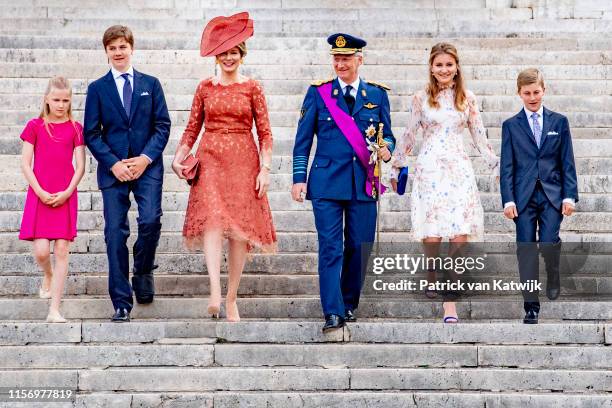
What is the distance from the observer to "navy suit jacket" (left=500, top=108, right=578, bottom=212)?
9328mm

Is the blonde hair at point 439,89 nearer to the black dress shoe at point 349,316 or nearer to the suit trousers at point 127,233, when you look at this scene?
the black dress shoe at point 349,316

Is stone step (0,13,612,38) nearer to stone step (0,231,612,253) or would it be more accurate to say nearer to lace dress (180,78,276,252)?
stone step (0,231,612,253)

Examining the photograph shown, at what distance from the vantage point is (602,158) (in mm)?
11945

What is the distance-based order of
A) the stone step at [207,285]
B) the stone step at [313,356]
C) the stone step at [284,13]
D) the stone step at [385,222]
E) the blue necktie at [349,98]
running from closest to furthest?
the stone step at [313,356] < the blue necktie at [349,98] < the stone step at [207,285] < the stone step at [385,222] < the stone step at [284,13]

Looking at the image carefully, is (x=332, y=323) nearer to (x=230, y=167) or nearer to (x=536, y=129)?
(x=230, y=167)

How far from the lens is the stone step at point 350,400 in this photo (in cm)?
808

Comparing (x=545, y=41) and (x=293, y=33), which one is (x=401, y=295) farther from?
(x=293, y=33)

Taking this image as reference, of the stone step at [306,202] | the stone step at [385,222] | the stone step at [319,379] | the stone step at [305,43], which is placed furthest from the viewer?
the stone step at [305,43]

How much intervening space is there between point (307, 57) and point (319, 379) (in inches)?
265

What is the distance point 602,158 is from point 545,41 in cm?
371

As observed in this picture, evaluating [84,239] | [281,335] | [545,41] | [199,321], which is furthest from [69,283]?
[545,41]

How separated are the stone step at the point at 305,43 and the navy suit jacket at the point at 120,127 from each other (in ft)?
17.6

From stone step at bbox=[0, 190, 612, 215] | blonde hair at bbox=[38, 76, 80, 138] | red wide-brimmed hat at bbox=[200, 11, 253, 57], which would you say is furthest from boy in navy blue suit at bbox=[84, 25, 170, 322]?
stone step at bbox=[0, 190, 612, 215]

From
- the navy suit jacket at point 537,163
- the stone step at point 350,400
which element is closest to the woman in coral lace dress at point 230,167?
the stone step at point 350,400
